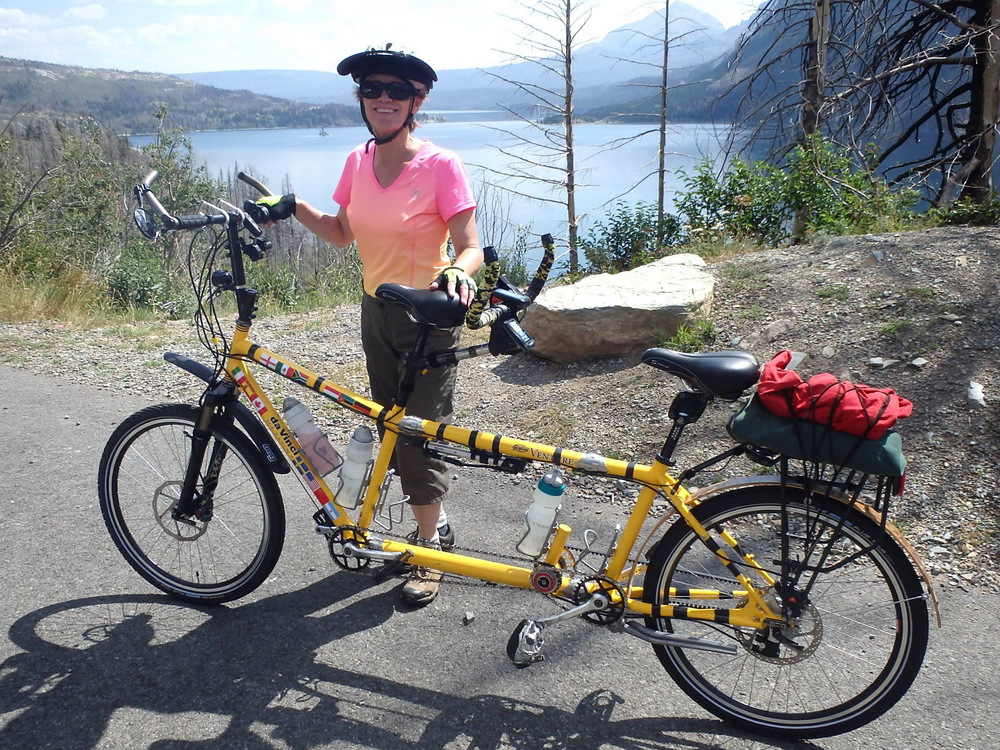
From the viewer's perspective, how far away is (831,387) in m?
2.12

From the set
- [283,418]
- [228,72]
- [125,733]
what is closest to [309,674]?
[125,733]

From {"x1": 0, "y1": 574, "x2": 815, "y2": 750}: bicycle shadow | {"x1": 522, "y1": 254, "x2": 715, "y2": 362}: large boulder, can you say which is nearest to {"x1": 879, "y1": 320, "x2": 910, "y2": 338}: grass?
{"x1": 522, "y1": 254, "x2": 715, "y2": 362}: large boulder

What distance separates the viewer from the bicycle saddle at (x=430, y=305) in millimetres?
2389

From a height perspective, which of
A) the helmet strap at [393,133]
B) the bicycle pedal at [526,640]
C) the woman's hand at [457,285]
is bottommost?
the bicycle pedal at [526,640]

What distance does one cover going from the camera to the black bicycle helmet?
268 centimetres

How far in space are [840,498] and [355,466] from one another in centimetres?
173

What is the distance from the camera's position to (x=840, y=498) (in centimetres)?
223

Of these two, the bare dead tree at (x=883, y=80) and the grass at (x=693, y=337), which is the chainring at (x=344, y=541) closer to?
the grass at (x=693, y=337)

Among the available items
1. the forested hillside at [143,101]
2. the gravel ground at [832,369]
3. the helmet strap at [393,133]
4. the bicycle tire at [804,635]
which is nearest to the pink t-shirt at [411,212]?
the helmet strap at [393,133]

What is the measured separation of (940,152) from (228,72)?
563ft

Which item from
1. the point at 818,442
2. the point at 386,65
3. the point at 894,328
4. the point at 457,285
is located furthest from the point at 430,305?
the point at 894,328

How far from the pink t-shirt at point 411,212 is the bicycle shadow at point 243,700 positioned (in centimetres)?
150

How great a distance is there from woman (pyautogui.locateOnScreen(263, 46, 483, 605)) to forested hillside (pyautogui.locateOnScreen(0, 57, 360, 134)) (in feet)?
176

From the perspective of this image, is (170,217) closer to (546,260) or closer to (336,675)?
(546,260)
